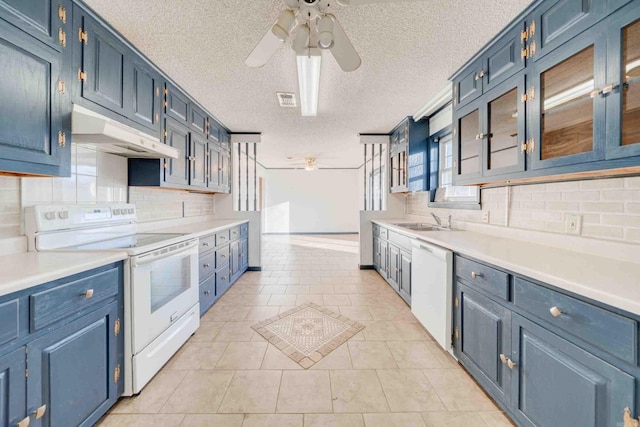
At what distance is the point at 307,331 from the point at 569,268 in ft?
6.53

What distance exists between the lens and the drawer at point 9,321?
37.6 inches

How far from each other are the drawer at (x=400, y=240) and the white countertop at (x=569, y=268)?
3.09 ft

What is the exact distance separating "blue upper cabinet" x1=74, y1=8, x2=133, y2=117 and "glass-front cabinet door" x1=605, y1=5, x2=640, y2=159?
291 centimetres

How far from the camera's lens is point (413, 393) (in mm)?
1655

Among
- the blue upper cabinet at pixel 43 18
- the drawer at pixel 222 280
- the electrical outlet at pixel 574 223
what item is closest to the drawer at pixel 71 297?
the blue upper cabinet at pixel 43 18

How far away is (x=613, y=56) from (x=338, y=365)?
7.75 feet

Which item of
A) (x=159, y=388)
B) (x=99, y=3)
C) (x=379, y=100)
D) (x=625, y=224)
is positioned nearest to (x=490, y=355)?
(x=625, y=224)

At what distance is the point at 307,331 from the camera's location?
→ 242 centimetres

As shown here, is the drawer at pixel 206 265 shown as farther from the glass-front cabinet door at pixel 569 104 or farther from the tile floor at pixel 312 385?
the glass-front cabinet door at pixel 569 104

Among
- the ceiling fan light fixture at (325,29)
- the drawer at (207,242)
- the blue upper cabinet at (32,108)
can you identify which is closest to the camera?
the blue upper cabinet at (32,108)

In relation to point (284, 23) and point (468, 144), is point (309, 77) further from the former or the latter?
point (468, 144)

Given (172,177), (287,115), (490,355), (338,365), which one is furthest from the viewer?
(287,115)

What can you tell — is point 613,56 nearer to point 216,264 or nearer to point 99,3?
point 99,3

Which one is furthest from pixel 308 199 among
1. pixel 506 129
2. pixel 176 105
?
pixel 506 129
